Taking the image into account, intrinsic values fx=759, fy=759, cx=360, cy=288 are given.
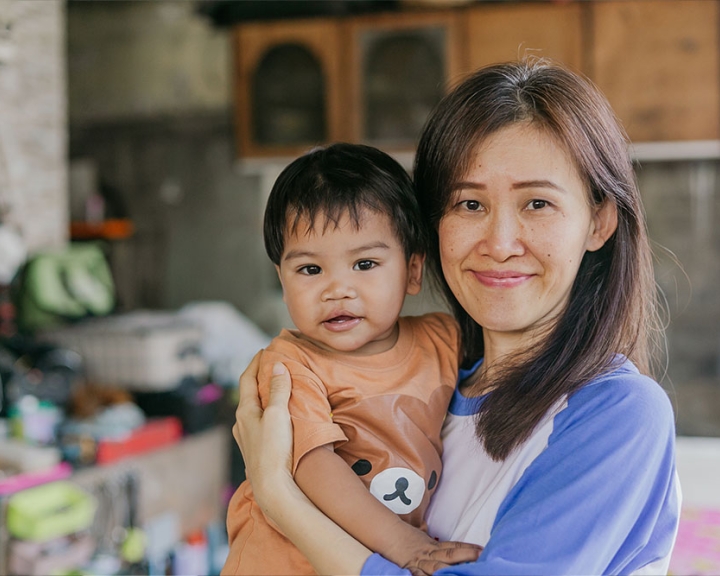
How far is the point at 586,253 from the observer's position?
1.13 metres

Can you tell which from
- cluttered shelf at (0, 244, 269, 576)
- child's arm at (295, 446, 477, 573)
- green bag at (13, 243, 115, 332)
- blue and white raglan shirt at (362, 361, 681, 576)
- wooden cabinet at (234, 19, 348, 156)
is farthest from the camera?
wooden cabinet at (234, 19, 348, 156)

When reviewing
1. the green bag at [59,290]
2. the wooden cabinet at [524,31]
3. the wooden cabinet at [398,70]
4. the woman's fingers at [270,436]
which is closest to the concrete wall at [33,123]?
the green bag at [59,290]

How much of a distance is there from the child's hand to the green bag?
8.07ft

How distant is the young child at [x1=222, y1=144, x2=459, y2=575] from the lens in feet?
3.57

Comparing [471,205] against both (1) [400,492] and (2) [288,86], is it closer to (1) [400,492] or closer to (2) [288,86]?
(1) [400,492]

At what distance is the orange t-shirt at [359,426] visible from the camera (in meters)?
1.08

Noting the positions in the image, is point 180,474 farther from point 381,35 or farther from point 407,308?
point 381,35

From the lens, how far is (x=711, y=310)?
12.7ft

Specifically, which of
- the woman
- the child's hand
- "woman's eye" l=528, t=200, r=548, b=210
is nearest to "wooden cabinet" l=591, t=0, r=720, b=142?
the woman

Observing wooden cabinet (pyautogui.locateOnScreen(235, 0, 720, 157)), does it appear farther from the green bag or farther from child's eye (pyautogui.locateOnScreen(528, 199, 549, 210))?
child's eye (pyautogui.locateOnScreen(528, 199, 549, 210))

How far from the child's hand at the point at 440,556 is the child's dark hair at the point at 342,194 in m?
0.46

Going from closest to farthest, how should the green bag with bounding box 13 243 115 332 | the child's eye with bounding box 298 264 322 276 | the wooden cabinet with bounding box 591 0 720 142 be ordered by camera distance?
the child's eye with bounding box 298 264 322 276 < the green bag with bounding box 13 243 115 332 < the wooden cabinet with bounding box 591 0 720 142

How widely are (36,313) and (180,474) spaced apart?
0.88 m

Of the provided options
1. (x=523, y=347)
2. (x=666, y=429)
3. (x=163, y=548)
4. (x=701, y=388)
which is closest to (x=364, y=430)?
(x=523, y=347)
